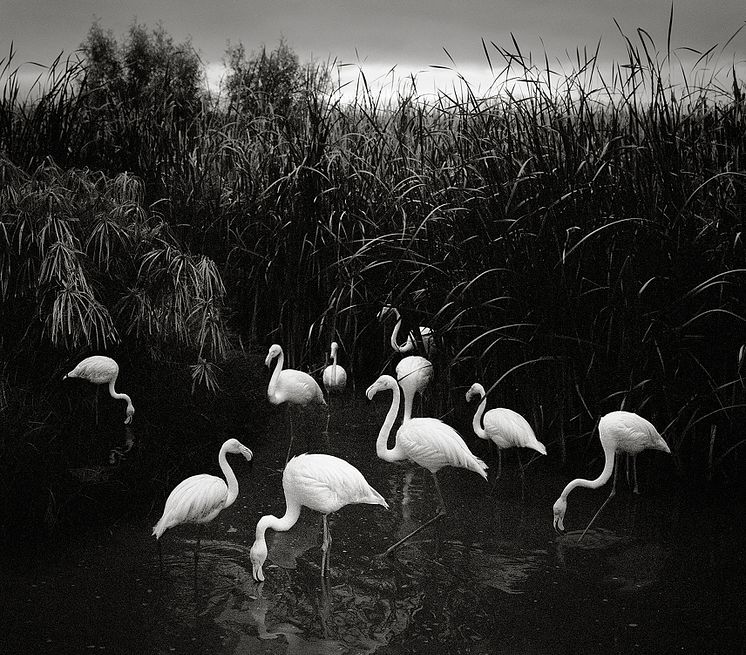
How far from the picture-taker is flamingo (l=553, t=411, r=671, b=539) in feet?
8.21

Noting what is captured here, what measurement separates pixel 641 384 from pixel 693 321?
297 mm

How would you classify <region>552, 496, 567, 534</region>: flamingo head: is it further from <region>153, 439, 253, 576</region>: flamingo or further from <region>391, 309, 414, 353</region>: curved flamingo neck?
<region>391, 309, 414, 353</region>: curved flamingo neck

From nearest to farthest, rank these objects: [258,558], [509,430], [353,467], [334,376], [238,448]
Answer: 1. [258,558]
2. [353,467]
3. [238,448]
4. [509,430]
5. [334,376]

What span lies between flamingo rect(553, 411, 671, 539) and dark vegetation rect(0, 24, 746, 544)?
189 mm

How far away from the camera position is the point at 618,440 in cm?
255

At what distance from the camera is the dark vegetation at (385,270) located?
2730 millimetres

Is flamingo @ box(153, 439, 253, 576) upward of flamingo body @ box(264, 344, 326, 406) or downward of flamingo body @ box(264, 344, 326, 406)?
downward

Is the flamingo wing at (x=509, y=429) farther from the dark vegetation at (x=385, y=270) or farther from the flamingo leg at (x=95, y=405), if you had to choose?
the flamingo leg at (x=95, y=405)

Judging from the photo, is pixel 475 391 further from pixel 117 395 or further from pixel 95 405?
pixel 95 405

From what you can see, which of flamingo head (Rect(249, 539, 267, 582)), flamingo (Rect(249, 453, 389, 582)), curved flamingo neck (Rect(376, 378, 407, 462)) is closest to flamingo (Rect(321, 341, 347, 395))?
curved flamingo neck (Rect(376, 378, 407, 462))

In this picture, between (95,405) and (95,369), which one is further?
(95,405)

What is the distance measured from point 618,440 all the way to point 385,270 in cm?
159

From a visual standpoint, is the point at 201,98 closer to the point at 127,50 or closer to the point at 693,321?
the point at 127,50

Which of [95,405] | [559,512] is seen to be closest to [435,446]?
[559,512]
